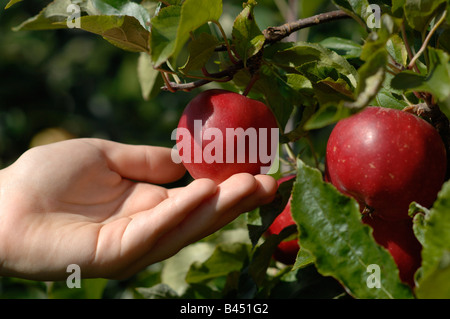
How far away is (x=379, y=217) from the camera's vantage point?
0.73 meters

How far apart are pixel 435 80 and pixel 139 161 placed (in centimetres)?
66

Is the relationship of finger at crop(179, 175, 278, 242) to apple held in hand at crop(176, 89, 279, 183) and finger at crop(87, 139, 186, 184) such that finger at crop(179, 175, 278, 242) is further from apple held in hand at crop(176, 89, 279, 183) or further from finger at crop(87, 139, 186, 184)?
finger at crop(87, 139, 186, 184)

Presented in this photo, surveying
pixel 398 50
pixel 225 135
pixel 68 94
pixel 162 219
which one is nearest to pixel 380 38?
pixel 398 50

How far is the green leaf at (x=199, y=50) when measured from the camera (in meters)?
0.71

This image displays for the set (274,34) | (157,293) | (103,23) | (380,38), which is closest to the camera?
(380,38)

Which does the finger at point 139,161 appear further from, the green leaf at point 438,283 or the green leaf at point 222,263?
the green leaf at point 438,283

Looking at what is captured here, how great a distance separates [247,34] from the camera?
730mm

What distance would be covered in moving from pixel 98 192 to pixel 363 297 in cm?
60

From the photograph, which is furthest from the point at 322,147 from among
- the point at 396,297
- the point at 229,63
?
the point at 396,297

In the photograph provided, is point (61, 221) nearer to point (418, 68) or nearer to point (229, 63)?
point (229, 63)

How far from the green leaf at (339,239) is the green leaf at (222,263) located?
46cm

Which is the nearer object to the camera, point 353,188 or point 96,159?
point 353,188

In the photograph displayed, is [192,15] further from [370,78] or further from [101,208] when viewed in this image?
[101,208]

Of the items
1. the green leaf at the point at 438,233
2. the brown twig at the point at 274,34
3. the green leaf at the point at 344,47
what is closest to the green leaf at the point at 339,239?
the green leaf at the point at 438,233
